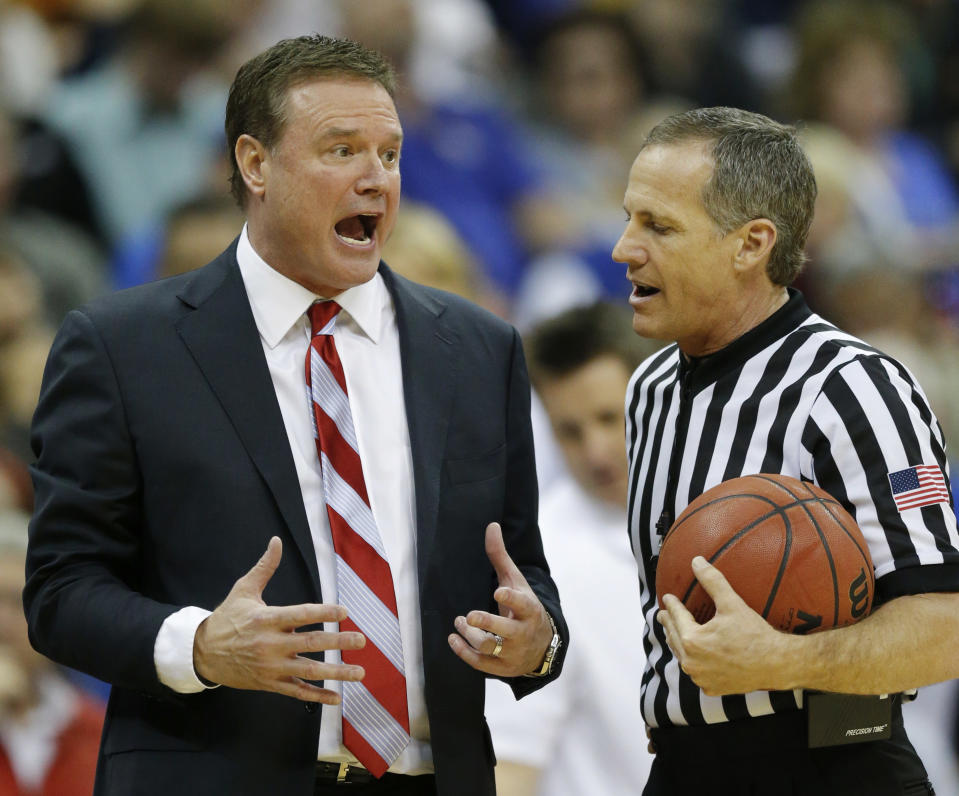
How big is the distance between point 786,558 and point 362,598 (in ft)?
2.83

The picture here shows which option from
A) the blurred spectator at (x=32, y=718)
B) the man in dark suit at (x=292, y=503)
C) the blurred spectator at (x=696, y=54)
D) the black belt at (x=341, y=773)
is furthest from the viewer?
the blurred spectator at (x=696, y=54)

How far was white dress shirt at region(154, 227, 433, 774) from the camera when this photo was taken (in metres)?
3.10

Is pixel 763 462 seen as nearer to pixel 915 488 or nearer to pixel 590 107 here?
pixel 915 488

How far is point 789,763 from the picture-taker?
9.85ft

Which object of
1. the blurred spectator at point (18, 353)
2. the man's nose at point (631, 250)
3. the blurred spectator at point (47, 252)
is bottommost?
the man's nose at point (631, 250)

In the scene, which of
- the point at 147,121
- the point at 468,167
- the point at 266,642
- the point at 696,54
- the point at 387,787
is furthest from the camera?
the point at 696,54

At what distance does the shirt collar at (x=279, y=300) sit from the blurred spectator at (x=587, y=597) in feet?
3.89

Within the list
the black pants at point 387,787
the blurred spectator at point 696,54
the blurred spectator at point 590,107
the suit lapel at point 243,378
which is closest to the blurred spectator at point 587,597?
the black pants at point 387,787

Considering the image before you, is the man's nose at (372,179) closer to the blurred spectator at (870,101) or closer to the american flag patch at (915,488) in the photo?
the american flag patch at (915,488)

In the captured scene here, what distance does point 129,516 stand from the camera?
9.94ft

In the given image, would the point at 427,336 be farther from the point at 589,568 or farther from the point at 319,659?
the point at 589,568

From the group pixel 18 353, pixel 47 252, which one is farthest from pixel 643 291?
pixel 47 252

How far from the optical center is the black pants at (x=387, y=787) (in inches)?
122

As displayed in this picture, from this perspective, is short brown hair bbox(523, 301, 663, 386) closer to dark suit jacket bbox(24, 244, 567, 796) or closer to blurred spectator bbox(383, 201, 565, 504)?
blurred spectator bbox(383, 201, 565, 504)
